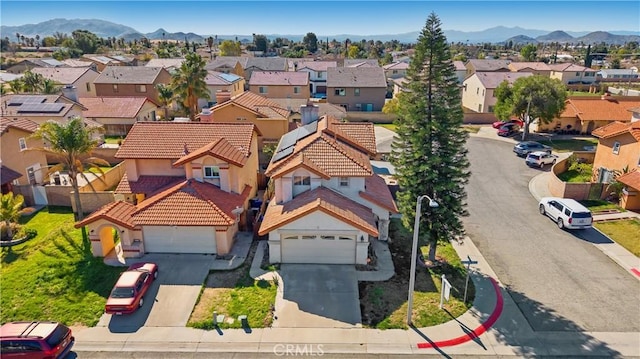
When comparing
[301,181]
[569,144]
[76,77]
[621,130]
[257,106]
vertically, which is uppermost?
[76,77]

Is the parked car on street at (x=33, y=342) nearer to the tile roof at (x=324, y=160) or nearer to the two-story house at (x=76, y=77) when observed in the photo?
the tile roof at (x=324, y=160)

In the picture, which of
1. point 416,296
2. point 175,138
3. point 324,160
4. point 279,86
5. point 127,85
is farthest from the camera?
point 279,86

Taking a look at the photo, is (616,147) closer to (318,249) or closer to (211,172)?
(318,249)

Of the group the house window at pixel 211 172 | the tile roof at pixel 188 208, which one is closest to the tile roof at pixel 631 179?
the tile roof at pixel 188 208

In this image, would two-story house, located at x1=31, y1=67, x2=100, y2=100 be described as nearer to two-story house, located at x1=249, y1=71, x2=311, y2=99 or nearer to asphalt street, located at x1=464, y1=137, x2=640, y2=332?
two-story house, located at x1=249, y1=71, x2=311, y2=99

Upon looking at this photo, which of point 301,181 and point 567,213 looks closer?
point 301,181

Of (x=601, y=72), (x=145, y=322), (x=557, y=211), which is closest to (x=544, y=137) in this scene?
(x=557, y=211)

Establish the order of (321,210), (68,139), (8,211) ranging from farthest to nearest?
(8,211) < (68,139) < (321,210)

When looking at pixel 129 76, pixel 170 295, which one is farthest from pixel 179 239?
pixel 129 76
